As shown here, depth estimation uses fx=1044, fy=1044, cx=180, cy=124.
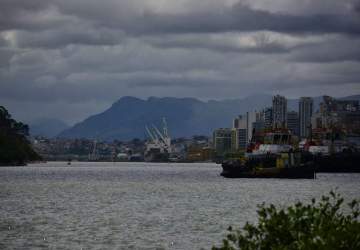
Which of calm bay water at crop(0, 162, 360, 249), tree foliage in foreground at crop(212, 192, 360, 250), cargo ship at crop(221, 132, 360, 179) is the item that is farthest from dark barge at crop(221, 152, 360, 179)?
tree foliage in foreground at crop(212, 192, 360, 250)

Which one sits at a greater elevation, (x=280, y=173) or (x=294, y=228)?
(x=280, y=173)

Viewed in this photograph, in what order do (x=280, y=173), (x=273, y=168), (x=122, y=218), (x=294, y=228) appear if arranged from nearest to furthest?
1. (x=294, y=228)
2. (x=122, y=218)
3. (x=280, y=173)
4. (x=273, y=168)

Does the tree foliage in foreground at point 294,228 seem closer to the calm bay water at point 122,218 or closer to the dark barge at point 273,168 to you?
the calm bay water at point 122,218

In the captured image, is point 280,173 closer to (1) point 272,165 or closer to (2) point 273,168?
(2) point 273,168

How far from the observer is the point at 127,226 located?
202 feet

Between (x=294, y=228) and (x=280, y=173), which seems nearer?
(x=294, y=228)

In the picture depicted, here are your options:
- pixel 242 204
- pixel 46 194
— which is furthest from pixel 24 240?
pixel 46 194

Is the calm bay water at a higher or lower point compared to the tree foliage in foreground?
lower

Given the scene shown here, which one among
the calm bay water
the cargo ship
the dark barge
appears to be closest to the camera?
the calm bay water

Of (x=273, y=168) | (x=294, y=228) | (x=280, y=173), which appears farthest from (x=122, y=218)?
(x=273, y=168)

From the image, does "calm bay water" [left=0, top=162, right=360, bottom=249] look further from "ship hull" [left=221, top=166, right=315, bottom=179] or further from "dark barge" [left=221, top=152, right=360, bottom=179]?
"dark barge" [left=221, top=152, right=360, bottom=179]

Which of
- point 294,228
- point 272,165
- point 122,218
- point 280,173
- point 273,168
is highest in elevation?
point 272,165

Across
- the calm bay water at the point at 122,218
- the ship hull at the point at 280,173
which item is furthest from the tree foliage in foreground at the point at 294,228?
Answer: the ship hull at the point at 280,173

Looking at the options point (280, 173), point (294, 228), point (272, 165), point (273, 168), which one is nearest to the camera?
point (294, 228)
